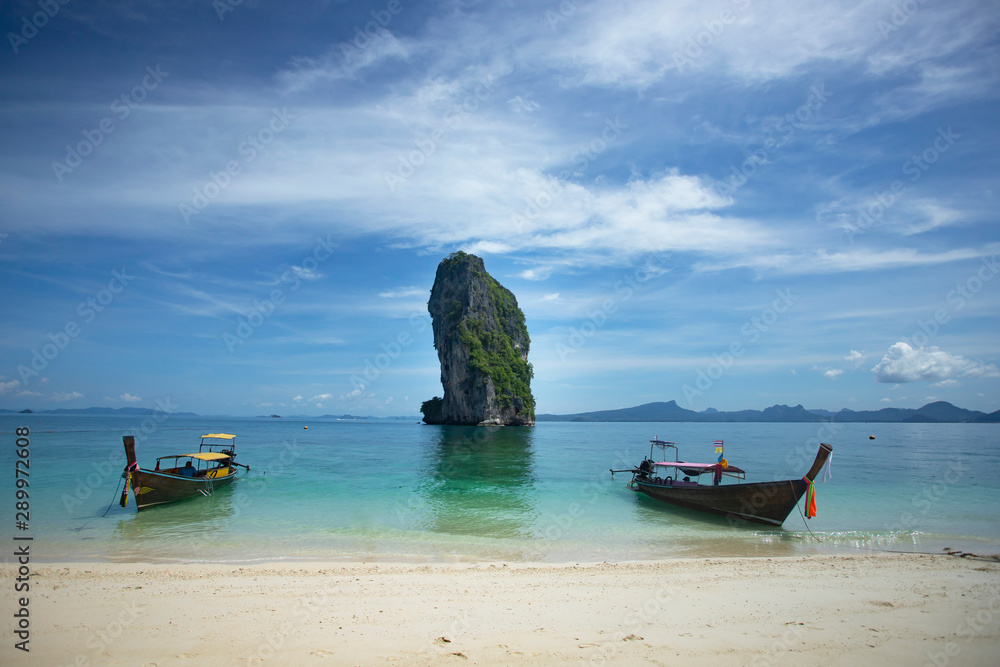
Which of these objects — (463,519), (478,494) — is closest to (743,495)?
(463,519)

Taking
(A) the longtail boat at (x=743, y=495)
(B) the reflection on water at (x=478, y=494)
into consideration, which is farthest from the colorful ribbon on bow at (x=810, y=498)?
(B) the reflection on water at (x=478, y=494)

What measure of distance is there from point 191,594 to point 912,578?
12605 millimetres

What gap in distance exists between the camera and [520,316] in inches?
3866

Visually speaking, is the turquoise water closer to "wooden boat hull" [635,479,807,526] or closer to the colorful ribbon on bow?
"wooden boat hull" [635,479,807,526]

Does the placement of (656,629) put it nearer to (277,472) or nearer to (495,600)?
(495,600)

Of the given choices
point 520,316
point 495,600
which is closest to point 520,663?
point 495,600

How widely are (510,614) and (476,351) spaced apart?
72.6 metres

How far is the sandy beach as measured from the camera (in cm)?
529

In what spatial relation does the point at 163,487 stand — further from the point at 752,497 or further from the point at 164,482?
the point at 752,497

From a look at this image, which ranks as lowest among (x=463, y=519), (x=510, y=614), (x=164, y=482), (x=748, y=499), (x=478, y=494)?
(x=478, y=494)

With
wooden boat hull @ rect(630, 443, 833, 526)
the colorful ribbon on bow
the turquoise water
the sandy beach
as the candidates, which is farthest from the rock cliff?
the sandy beach

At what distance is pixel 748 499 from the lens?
14.6m

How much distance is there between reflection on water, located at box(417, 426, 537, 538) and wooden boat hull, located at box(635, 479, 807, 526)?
570 cm

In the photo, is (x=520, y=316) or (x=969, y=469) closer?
(x=969, y=469)
